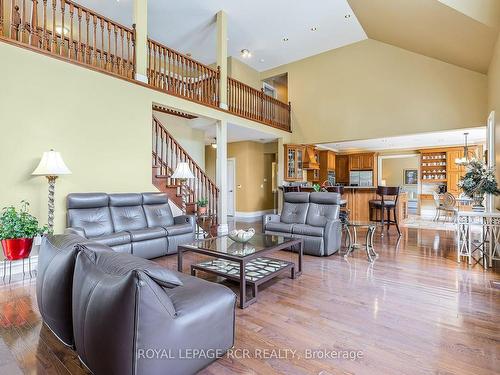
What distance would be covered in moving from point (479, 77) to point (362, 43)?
2913mm

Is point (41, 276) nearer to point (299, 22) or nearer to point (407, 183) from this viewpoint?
point (299, 22)

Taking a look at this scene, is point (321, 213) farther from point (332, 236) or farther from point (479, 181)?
point (479, 181)

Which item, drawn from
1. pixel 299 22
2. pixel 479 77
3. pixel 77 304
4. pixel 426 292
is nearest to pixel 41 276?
pixel 77 304

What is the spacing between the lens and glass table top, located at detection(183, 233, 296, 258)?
9.21 feet

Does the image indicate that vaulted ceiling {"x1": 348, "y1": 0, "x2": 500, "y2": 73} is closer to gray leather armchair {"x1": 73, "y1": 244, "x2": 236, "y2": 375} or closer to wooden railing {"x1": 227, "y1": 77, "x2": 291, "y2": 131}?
wooden railing {"x1": 227, "y1": 77, "x2": 291, "y2": 131}

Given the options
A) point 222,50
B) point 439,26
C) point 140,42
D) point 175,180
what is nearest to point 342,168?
point 439,26

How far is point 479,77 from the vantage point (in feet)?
18.9

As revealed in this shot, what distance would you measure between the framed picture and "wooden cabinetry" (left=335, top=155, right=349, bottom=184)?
3.91 metres

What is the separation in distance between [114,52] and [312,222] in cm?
523

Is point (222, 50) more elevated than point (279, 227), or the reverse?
point (222, 50)

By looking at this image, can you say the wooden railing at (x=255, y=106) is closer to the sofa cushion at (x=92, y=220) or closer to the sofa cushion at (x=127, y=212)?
the sofa cushion at (x=127, y=212)

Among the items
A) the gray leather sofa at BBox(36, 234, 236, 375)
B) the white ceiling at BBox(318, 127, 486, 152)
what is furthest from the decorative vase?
the gray leather sofa at BBox(36, 234, 236, 375)

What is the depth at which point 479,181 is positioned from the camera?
12.6 feet

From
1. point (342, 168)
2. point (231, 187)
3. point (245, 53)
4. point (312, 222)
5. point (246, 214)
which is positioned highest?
point (245, 53)
